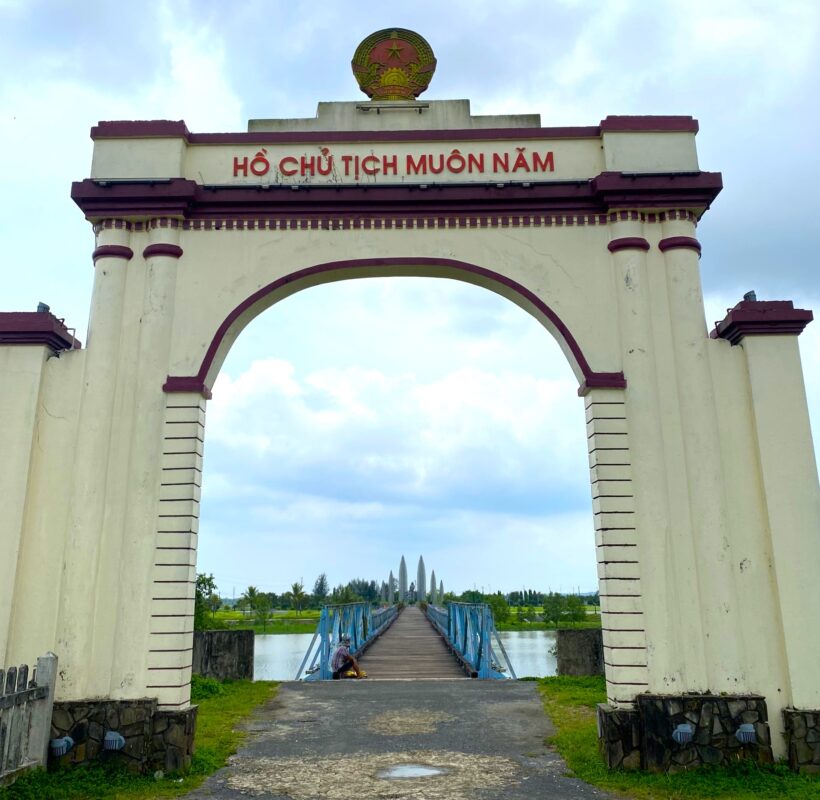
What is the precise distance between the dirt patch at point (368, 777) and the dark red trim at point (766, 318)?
18.7ft

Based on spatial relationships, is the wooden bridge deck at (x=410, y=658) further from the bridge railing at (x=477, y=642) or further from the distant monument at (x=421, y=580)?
the distant monument at (x=421, y=580)

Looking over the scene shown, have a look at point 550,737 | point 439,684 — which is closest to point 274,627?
point 439,684

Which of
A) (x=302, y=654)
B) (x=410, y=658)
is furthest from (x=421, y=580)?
(x=410, y=658)

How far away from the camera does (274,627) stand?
56469 mm

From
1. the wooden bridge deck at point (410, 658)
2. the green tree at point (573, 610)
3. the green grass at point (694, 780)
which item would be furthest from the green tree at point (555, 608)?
the green grass at point (694, 780)

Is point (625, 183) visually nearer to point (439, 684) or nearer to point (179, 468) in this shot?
point (179, 468)

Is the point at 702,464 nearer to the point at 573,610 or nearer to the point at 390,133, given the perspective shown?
the point at 390,133

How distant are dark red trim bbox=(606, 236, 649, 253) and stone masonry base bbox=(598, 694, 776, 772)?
17.5ft

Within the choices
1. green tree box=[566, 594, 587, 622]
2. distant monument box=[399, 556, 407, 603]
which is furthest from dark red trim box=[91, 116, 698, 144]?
distant monument box=[399, 556, 407, 603]

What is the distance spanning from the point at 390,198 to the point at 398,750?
6894mm

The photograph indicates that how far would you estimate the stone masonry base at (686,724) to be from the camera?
7.69 metres

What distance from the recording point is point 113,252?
928cm

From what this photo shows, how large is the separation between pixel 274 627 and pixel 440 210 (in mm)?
52184

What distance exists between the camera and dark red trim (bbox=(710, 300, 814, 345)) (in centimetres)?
862
